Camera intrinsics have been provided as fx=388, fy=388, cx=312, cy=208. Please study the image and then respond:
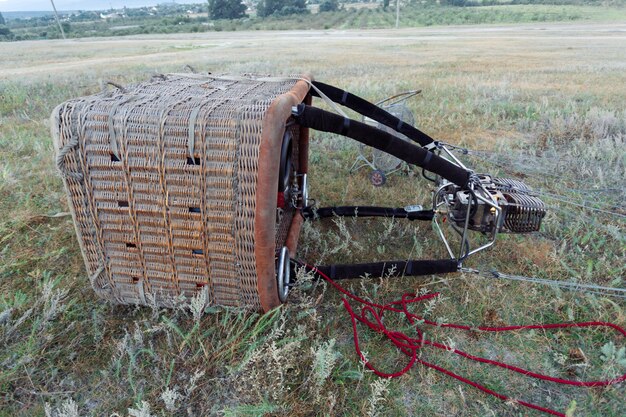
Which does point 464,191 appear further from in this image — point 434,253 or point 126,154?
point 126,154

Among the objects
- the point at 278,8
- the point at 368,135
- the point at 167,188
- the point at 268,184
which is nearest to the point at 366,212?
the point at 368,135

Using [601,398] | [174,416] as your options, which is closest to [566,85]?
[601,398]

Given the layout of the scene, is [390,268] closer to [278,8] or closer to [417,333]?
[417,333]

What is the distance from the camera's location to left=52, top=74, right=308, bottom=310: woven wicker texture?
1763mm

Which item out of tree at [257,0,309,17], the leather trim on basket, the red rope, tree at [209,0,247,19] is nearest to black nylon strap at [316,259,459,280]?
the red rope

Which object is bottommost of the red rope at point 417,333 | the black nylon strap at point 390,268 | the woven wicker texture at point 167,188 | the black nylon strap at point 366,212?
the red rope at point 417,333

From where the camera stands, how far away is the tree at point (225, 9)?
5934 cm

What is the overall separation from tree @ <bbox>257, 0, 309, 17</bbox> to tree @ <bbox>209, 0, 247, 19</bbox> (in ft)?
10.6

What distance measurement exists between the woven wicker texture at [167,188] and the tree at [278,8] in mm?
63157

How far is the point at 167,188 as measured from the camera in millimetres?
1830

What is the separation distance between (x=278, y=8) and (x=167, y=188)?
66.4 meters

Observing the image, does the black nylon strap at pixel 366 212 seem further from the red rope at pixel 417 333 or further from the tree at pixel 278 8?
the tree at pixel 278 8

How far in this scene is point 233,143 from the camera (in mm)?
1743

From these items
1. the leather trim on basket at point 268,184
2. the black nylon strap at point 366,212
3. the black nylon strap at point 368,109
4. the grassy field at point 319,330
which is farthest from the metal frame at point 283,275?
the black nylon strap at point 368,109
